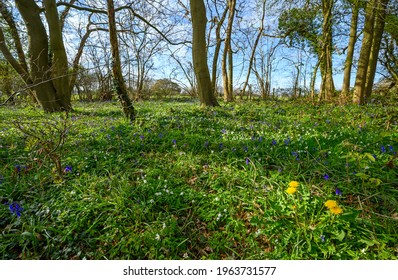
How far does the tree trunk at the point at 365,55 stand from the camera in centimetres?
Answer: 548

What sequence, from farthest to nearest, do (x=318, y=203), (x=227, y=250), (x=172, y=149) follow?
(x=172, y=149)
(x=318, y=203)
(x=227, y=250)

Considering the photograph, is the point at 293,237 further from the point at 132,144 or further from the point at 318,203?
the point at 132,144

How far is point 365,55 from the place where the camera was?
5.67 meters

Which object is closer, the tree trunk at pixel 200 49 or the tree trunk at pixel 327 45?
the tree trunk at pixel 200 49

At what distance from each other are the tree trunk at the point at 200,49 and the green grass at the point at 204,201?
10.6 ft

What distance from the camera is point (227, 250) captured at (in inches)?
58.7

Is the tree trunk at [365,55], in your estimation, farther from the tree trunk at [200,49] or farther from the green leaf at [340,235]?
the green leaf at [340,235]

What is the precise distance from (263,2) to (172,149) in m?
11.6

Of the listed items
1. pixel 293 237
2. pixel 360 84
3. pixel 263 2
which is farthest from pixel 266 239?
pixel 263 2

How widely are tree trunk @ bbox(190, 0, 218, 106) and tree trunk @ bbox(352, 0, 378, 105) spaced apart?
442cm

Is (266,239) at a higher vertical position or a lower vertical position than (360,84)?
lower

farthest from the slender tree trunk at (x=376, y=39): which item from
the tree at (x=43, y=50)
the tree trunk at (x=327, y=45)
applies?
the tree at (x=43, y=50)

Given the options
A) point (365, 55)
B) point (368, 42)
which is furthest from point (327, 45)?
point (365, 55)

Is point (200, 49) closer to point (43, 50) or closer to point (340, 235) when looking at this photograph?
point (43, 50)
